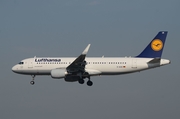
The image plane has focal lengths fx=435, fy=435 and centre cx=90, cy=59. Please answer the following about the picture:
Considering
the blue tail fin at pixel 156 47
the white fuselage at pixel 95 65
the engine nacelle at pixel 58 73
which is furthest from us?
the blue tail fin at pixel 156 47

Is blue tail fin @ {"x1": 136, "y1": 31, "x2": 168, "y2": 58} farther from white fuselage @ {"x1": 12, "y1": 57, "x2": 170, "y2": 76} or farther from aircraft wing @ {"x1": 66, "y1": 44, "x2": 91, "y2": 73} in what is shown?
aircraft wing @ {"x1": 66, "y1": 44, "x2": 91, "y2": 73}

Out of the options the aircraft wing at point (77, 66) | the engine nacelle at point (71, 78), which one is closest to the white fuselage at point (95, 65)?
the aircraft wing at point (77, 66)

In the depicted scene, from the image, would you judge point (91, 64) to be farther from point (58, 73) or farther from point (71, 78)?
point (58, 73)

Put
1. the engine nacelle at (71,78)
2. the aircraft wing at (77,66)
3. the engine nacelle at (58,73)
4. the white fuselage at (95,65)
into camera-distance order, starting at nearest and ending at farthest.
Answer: the aircraft wing at (77,66)
the white fuselage at (95,65)
the engine nacelle at (58,73)
the engine nacelle at (71,78)

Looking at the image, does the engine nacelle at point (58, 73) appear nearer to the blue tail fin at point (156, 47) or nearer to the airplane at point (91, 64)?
the airplane at point (91, 64)

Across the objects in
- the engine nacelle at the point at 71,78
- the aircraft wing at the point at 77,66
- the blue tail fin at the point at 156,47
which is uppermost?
the blue tail fin at the point at 156,47

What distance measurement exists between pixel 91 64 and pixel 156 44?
1064cm

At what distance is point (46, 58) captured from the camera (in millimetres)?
69625

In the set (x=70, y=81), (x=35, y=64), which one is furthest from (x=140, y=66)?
(x=35, y=64)

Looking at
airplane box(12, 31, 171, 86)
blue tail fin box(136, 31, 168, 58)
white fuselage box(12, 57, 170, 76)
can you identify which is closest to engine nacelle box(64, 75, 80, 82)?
airplane box(12, 31, 171, 86)

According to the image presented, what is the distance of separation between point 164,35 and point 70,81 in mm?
16511

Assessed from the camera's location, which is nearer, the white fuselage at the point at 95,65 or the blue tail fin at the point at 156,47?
the white fuselage at the point at 95,65

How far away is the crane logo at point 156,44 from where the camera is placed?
6762 centimetres

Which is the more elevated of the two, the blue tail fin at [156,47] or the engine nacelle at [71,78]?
the blue tail fin at [156,47]
